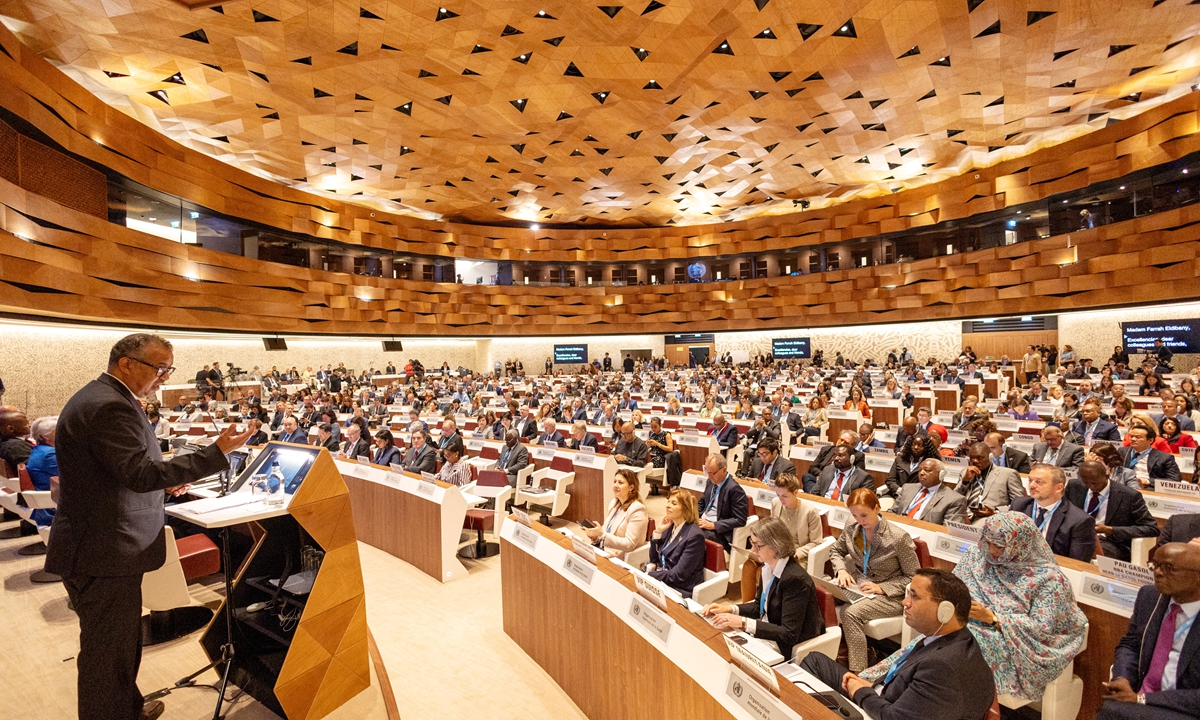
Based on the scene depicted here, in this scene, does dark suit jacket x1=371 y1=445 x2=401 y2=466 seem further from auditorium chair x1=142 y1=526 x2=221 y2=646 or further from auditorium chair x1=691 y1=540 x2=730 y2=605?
auditorium chair x1=691 y1=540 x2=730 y2=605

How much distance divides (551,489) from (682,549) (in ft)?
12.7

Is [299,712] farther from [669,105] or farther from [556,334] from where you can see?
[556,334]

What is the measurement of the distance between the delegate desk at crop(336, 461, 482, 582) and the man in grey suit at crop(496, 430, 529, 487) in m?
1.49

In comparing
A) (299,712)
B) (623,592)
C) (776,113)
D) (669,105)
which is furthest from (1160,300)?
(299,712)

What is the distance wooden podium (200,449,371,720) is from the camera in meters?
2.77

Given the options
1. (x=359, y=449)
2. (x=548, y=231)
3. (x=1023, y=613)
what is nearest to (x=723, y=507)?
(x=1023, y=613)

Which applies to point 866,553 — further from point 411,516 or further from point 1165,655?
point 411,516

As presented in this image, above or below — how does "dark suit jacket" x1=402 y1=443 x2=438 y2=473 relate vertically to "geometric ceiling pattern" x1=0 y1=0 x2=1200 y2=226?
below

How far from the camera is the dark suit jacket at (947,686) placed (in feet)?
6.35

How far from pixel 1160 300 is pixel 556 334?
22.6 metres

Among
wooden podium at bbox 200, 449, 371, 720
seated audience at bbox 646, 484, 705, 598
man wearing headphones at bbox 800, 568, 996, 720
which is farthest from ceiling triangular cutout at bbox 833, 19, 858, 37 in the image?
wooden podium at bbox 200, 449, 371, 720

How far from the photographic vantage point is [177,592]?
3211 millimetres

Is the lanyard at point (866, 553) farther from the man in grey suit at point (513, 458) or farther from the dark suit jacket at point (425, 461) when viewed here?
the dark suit jacket at point (425, 461)

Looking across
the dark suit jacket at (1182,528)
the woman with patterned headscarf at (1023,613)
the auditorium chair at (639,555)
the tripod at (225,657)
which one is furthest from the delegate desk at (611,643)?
the dark suit jacket at (1182,528)
